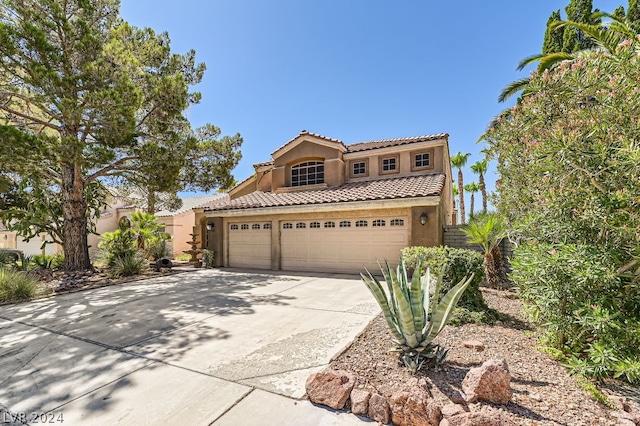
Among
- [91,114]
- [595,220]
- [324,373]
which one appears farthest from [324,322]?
[91,114]

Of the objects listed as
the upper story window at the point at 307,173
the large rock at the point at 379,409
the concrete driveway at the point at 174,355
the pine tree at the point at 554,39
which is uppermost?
the pine tree at the point at 554,39

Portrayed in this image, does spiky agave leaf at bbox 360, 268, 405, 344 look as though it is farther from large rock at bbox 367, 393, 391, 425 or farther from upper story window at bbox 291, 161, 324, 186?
upper story window at bbox 291, 161, 324, 186

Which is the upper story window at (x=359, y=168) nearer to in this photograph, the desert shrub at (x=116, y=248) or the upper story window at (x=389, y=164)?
the upper story window at (x=389, y=164)

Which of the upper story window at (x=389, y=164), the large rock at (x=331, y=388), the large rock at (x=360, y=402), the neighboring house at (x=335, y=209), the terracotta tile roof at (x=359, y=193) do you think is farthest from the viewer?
the upper story window at (x=389, y=164)

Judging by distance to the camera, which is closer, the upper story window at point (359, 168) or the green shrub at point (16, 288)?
the green shrub at point (16, 288)

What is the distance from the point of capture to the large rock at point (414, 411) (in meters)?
2.70

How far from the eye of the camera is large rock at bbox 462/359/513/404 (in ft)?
9.46

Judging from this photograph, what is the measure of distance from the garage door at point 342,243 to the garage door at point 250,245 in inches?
39.6

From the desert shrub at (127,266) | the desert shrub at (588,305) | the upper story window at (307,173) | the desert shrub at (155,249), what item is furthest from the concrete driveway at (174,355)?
the upper story window at (307,173)

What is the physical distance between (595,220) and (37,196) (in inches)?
733

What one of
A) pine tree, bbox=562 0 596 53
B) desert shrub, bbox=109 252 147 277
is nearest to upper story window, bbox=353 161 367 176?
desert shrub, bbox=109 252 147 277

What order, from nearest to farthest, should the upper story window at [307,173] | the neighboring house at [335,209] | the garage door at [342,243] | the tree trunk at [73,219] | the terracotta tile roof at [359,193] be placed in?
1. the terracotta tile roof at [359,193]
2. the neighboring house at [335,209]
3. the garage door at [342,243]
4. the tree trunk at [73,219]
5. the upper story window at [307,173]

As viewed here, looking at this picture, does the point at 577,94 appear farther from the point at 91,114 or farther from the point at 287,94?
the point at 287,94

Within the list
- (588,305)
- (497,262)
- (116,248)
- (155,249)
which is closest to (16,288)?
(116,248)
